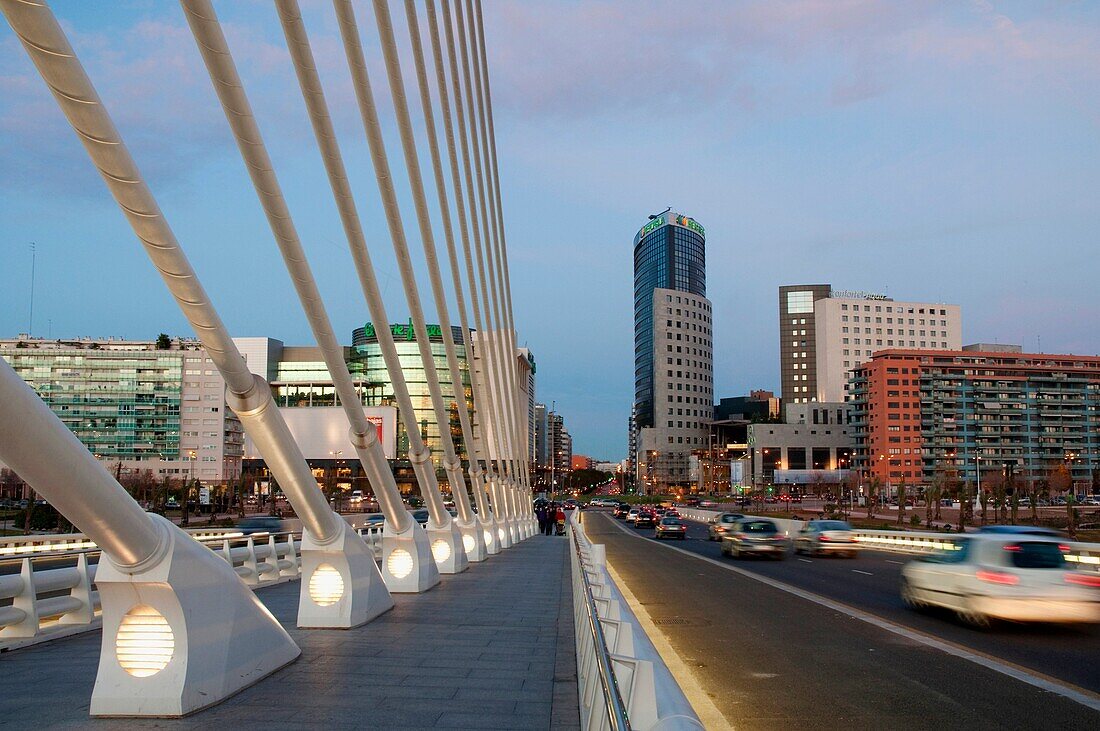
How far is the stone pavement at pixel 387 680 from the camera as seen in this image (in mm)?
7121

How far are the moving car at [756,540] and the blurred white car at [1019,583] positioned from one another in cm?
1573

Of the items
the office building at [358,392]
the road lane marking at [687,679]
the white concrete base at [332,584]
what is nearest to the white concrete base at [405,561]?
the road lane marking at [687,679]

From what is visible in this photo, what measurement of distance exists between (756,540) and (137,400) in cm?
11594

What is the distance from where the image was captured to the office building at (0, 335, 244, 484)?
123 m

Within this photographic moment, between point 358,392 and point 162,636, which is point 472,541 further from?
point 358,392

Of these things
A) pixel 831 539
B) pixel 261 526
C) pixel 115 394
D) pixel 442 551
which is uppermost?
pixel 115 394

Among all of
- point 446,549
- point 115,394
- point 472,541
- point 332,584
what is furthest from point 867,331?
point 332,584

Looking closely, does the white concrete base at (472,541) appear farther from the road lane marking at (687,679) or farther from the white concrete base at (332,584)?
the white concrete base at (332,584)

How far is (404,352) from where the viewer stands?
4712 inches

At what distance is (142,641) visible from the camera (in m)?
7.25

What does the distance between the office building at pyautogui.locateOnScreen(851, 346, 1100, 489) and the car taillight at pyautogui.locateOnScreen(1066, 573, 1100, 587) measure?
447 ft

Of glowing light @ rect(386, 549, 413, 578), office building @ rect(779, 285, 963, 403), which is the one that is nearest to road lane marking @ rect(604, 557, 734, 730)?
glowing light @ rect(386, 549, 413, 578)

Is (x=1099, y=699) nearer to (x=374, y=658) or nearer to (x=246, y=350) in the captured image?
(x=374, y=658)

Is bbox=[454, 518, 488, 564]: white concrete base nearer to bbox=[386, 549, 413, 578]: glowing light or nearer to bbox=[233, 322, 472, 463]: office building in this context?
bbox=[386, 549, 413, 578]: glowing light
